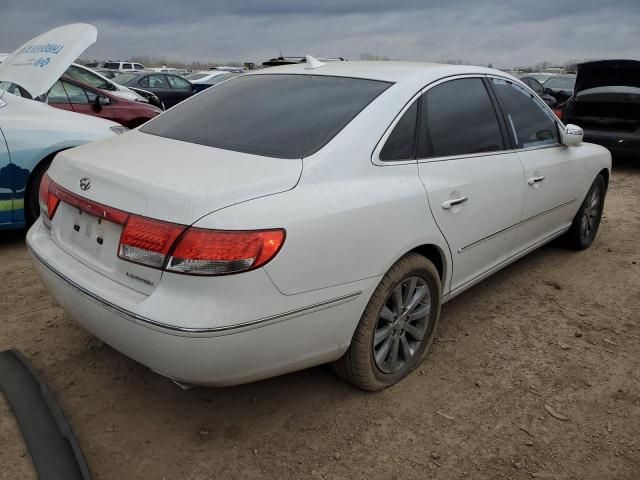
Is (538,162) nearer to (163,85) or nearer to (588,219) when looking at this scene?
(588,219)

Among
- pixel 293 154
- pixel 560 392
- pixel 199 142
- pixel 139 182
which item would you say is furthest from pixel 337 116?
pixel 560 392

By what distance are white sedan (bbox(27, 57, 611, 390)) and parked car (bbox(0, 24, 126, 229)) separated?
6.02ft

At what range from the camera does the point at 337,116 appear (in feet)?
8.12

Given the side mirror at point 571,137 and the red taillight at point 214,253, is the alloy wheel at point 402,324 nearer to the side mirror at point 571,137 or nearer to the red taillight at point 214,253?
the red taillight at point 214,253

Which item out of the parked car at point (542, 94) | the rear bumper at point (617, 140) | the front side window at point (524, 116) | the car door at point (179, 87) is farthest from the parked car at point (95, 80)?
the rear bumper at point (617, 140)

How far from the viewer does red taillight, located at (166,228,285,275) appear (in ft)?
6.10

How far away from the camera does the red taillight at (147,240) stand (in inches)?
74.7

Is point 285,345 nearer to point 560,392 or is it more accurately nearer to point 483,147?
point 560,392

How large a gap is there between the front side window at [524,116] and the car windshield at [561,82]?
11625 mm

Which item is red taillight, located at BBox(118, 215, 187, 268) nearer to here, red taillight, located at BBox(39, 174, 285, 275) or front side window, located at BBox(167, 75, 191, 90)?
red taillight, located at BBox(39, 174, 285, 275)

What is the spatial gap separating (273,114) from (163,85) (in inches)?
504

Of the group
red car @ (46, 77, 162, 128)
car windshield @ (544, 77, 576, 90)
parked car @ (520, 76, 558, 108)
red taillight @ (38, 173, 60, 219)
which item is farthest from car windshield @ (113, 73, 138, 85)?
red taillight @ (38, 173, 60, 219)

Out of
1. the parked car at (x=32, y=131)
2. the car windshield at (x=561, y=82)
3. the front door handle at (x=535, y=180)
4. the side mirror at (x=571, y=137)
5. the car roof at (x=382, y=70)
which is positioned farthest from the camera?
the car windshield at (x=561, y=82)

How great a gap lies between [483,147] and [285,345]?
1749 mm
